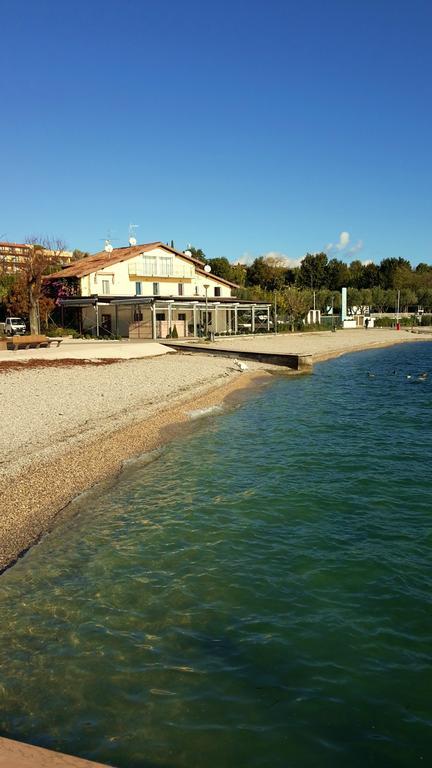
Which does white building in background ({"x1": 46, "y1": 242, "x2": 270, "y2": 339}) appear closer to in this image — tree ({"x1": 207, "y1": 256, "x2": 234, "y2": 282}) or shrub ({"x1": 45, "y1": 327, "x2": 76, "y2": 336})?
shrub ({"x1": 45, "y1": 327, "x2": 76, "y2": 336})

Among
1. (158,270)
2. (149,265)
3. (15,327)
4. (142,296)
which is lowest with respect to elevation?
(15,327)

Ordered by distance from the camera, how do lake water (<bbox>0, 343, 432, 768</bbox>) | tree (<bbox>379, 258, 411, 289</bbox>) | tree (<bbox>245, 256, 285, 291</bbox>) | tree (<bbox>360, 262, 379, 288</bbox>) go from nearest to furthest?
lake water (<bbox>0, 343, 432, 768</bbox>) → tree (<bbox>245, 256, 285, 291</bbox>) → tree (<bbox>379, 258, 411, 289</bbox>) → tree (<bbox>360, 262, 379, 288</bbox>)

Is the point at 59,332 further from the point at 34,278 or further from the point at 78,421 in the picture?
the point at 78,421

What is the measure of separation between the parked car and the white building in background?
389 centimetres

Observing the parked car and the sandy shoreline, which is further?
the parked car

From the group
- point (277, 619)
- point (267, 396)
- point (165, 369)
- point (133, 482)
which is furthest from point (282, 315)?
point (277, 619)

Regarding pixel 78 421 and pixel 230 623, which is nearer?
→ pixel 230 623

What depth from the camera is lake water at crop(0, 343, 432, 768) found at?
4.61 m

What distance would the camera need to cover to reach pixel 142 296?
47531 millimetres

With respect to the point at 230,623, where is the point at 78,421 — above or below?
above

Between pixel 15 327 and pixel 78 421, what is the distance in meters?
35.7

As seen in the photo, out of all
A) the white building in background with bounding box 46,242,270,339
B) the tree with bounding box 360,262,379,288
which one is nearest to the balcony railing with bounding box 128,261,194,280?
the white building in background with bounding box 46,242,270,339

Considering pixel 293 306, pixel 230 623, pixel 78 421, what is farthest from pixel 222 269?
pixel 230 623

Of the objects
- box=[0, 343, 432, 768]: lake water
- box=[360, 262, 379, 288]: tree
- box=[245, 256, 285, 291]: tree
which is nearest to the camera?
box=[0, 343, 432, 768]: lake water
